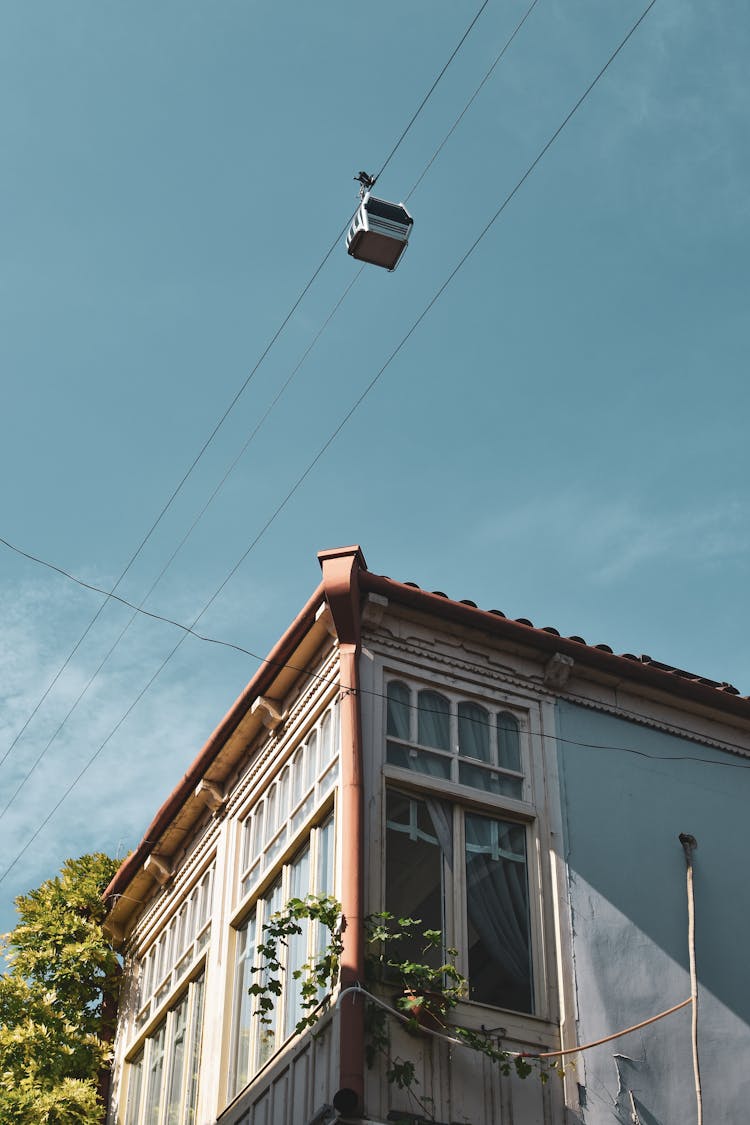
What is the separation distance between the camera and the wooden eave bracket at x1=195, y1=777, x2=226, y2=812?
16.1 meters

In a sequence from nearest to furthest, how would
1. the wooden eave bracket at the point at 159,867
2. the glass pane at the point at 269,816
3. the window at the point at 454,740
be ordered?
the window at the point at 454,740 < the glass pane at the point at 269,816 < the wooden eave bracket at the point at 159,867

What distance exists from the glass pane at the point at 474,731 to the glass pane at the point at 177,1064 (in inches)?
177

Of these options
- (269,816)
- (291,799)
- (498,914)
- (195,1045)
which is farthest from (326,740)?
(195,1045)

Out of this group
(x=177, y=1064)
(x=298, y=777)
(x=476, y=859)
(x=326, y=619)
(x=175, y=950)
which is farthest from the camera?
(x=175, y=950)

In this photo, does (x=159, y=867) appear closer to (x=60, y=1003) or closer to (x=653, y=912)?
(x=60, y=1003)

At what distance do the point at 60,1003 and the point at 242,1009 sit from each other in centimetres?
445

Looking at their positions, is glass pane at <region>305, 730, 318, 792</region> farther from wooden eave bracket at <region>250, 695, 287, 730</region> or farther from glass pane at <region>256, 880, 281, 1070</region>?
glass pane at <region>256, 880, 281, 1070</region>

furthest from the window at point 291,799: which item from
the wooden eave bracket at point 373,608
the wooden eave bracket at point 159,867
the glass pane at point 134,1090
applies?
the glass pane at point 134,1090

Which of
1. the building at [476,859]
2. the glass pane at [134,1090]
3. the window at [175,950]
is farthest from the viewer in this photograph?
the glass pane at [134,1090]

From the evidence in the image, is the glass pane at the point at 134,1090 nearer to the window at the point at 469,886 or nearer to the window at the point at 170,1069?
the window at the point at 170,1069

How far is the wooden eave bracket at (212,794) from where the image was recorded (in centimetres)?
1608

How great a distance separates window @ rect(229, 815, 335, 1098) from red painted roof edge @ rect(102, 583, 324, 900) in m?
1.85

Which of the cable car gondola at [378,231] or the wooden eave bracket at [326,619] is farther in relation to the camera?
the wooden eave bracket at [326,619]

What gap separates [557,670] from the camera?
14.3m
